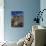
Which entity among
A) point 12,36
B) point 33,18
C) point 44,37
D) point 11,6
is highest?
point 11,6

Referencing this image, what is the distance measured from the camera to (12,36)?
4906mm

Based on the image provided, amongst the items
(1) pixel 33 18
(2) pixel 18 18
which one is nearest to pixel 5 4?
(2) pixel 18 18

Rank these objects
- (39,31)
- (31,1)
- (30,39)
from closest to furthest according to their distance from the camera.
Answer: (39,31), (30,39), (31,1)

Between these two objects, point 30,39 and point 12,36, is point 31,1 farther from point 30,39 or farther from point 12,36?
point 30,39

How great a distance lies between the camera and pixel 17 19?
16.2ft

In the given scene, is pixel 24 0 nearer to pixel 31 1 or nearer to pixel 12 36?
pixel 31 1

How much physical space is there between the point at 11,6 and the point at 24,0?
531 millimetres

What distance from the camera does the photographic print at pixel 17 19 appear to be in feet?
16.0

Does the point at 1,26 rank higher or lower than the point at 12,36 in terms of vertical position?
higher

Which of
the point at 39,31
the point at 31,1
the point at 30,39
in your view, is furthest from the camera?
the point at 31,1

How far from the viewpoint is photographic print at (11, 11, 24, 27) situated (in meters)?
4.89

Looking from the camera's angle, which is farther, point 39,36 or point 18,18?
point 18,18

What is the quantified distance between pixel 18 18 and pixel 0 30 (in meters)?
0.82

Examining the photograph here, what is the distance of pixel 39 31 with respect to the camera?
2.17 meters
